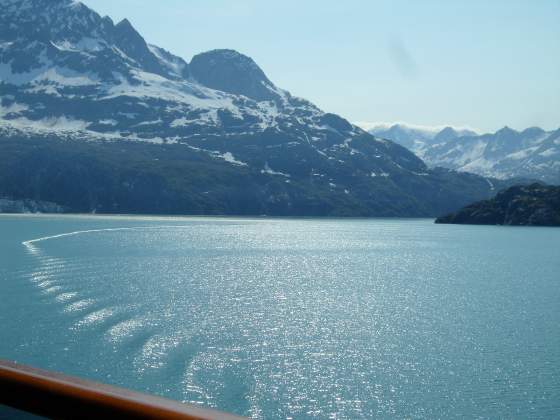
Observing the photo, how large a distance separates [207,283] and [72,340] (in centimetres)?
4176

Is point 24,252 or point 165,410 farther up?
point 165,410

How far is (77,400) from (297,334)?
54.9 meters

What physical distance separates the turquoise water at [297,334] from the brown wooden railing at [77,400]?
32.4m

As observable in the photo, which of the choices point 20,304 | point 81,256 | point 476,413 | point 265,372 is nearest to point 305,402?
point 265,372

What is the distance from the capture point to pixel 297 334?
5794cm

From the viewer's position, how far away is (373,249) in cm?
17525

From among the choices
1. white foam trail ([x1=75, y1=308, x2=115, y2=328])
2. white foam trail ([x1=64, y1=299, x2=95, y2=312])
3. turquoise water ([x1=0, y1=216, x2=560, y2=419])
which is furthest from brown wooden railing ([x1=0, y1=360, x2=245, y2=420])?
white foam trail ([x1=64, y1=299, x2=95, y2=312])

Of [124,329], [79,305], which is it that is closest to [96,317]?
[79,305]

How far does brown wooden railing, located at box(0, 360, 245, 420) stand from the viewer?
3830 mm

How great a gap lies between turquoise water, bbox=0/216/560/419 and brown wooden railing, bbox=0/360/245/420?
32.4 metres

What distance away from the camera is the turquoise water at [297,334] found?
39.6 meters

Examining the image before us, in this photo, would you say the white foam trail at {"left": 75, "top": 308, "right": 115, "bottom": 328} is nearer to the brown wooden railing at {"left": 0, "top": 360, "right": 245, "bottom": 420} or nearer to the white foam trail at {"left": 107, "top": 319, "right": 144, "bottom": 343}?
the white foam trail at {"left": 107, "top": 319, "right": 144, "bottom": 343}

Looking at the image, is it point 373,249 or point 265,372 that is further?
point 373,249

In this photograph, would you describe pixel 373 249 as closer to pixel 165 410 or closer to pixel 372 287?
pixel 372 287
